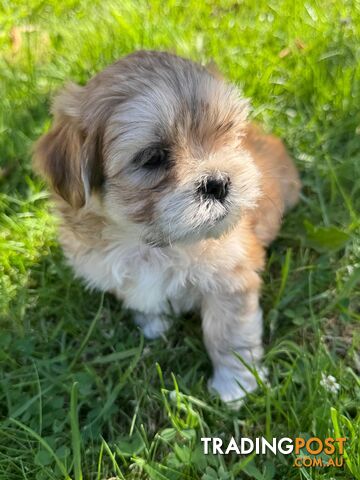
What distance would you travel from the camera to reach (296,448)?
214 cm

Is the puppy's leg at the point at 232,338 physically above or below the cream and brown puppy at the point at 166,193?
below

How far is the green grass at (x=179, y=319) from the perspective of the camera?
→ 2258 millimetres

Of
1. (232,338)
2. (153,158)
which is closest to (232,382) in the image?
(232,338)

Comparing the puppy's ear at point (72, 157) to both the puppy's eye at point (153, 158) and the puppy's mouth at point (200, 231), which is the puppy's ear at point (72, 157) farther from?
the puppy's mouth at point (200, 231)

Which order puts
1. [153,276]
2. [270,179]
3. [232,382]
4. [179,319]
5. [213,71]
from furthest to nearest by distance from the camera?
[179,319] < [270,179] < [232,382] < [153,276] < [213,71]

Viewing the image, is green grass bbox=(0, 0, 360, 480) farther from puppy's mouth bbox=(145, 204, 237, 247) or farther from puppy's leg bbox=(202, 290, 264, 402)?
puppy's mouth bbox=(145, 204, 237, 247)

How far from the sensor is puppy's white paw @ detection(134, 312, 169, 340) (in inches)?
105

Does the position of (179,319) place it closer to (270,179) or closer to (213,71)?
(270,179)

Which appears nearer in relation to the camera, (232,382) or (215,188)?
(215,188)

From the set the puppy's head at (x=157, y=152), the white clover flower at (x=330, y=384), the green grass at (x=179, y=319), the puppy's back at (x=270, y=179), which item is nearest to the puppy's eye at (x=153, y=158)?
the puppy's head at (x=157, y=152)

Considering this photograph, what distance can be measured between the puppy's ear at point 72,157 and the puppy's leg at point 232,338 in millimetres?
738

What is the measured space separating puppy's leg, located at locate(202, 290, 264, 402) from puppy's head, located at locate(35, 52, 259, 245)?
0.49m

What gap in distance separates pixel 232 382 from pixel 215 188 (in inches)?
38.9

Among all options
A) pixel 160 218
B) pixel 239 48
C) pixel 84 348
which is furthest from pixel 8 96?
pixel 160 218
